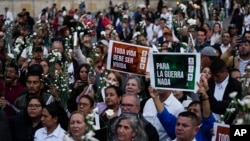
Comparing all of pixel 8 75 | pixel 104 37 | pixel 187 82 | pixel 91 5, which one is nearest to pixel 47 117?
pixel 187 82

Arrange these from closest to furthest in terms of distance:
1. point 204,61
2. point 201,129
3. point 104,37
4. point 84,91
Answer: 1. point 201,129
2. point 84,91
3. point 204,61
4. point 104,37

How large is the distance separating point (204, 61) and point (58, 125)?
3.60 metres

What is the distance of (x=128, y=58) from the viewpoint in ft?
38.5

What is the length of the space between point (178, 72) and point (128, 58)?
7.99ft

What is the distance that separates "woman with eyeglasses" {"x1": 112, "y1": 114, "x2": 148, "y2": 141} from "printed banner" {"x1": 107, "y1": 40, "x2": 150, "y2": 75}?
3.40 meters

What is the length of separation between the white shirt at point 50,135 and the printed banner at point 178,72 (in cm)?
121

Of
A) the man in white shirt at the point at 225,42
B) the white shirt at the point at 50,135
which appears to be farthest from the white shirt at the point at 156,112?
the man in white shirt at the point at 225,42

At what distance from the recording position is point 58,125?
30.0 ft

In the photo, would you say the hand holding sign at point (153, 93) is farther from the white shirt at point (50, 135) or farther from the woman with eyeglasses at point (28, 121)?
the woman with eyeglasses at point (28, 121)

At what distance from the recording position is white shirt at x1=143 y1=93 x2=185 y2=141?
883cm

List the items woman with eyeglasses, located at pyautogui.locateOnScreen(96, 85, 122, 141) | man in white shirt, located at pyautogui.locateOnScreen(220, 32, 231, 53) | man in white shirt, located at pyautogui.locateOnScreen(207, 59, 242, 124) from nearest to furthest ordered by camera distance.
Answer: woman with eyeglasses, located at pyautogui.locateOnScreen(96, 85, 122, 141), man in white shirt, located at pyautogui.locateOnScreen(207, 59, 242, 124), man in white shirt, located at pyautogui.locateOnScreen(220, 32, 231, 53)

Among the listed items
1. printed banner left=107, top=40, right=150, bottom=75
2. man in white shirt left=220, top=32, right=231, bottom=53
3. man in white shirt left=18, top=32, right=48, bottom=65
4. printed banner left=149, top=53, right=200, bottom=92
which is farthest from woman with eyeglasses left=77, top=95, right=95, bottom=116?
man in white shirt left=220, top=32, right=231, bottom=53

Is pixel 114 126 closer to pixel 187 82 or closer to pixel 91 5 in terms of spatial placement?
pixel 187 82

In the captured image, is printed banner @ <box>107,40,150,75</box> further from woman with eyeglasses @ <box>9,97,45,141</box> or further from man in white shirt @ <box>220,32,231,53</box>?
man in white shirt @ <box>220,32,231,53</box>
